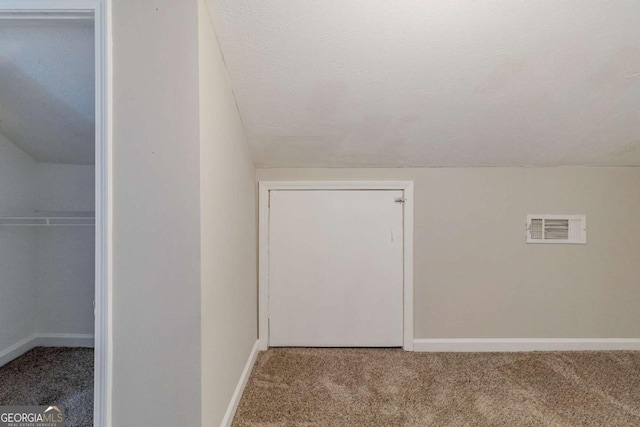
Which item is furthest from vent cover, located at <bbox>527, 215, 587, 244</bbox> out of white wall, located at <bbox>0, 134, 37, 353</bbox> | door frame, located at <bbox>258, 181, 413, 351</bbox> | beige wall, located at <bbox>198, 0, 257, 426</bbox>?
white wall, located at <bbox>0, 134, 37, 353</bbox>

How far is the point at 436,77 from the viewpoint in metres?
1.48

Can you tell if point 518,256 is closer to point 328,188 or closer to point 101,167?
point 328,188

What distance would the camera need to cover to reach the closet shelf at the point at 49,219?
2.04 metres

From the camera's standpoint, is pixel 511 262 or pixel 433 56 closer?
pixel 433 56

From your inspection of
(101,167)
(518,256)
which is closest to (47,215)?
(101,167)

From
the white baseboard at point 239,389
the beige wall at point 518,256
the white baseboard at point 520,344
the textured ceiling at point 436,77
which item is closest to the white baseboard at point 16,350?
the white baseboard at point 239,389

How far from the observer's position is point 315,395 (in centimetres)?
166

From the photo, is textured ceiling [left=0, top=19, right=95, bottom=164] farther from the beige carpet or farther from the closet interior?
the beige carpet

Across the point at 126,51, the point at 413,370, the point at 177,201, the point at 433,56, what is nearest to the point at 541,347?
the point at 413,370

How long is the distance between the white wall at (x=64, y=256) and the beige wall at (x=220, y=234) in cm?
143

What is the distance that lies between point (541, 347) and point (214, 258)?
2425 mm

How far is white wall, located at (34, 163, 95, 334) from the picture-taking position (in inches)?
89.8

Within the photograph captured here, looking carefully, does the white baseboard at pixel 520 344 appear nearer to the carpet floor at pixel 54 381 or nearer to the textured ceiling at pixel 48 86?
the carpet floor at pixel 54 381

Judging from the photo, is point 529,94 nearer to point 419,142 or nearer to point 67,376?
point 419,142
